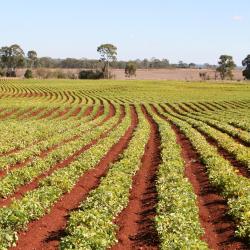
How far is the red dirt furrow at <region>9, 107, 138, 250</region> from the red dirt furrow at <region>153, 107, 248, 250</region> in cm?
451

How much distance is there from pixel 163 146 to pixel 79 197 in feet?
39.0

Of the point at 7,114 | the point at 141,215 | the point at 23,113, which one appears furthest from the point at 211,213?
the point at 23,113

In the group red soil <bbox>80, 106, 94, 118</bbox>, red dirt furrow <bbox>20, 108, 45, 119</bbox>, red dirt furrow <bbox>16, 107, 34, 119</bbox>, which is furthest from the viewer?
red soil <bbox>80, 106, 94, 118</bbox>

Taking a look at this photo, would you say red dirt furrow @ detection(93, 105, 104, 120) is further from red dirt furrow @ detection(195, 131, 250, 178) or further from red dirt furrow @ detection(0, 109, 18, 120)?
red dirt furrow @ detection(195, 131, 250, 178)

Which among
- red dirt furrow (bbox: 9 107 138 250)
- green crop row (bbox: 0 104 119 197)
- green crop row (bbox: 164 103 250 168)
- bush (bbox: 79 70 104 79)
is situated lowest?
red dirt furrow (bbox: 9 107 138 250)

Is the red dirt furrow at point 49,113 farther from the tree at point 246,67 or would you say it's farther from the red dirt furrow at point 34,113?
the tree at point 246,67

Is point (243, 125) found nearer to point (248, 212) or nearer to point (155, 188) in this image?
point (155, 188)

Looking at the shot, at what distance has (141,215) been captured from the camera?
1589 centimetres

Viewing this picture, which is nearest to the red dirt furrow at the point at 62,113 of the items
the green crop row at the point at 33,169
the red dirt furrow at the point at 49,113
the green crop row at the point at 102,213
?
the red dirt furrow at the point at 49,113

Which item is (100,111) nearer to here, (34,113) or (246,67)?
(34,113)

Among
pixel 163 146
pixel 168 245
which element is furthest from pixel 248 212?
pixel 163 146

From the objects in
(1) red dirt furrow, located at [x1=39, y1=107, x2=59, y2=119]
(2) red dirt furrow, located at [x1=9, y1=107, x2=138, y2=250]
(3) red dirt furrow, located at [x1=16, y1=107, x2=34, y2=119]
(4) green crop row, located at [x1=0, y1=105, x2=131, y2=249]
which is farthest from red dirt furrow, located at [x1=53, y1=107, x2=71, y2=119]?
(2) red dirt furrow, located at [x1=9, y1=107, x2=138, y2=250]

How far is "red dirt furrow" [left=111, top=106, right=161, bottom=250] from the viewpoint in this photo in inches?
528

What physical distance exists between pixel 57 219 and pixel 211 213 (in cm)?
548
